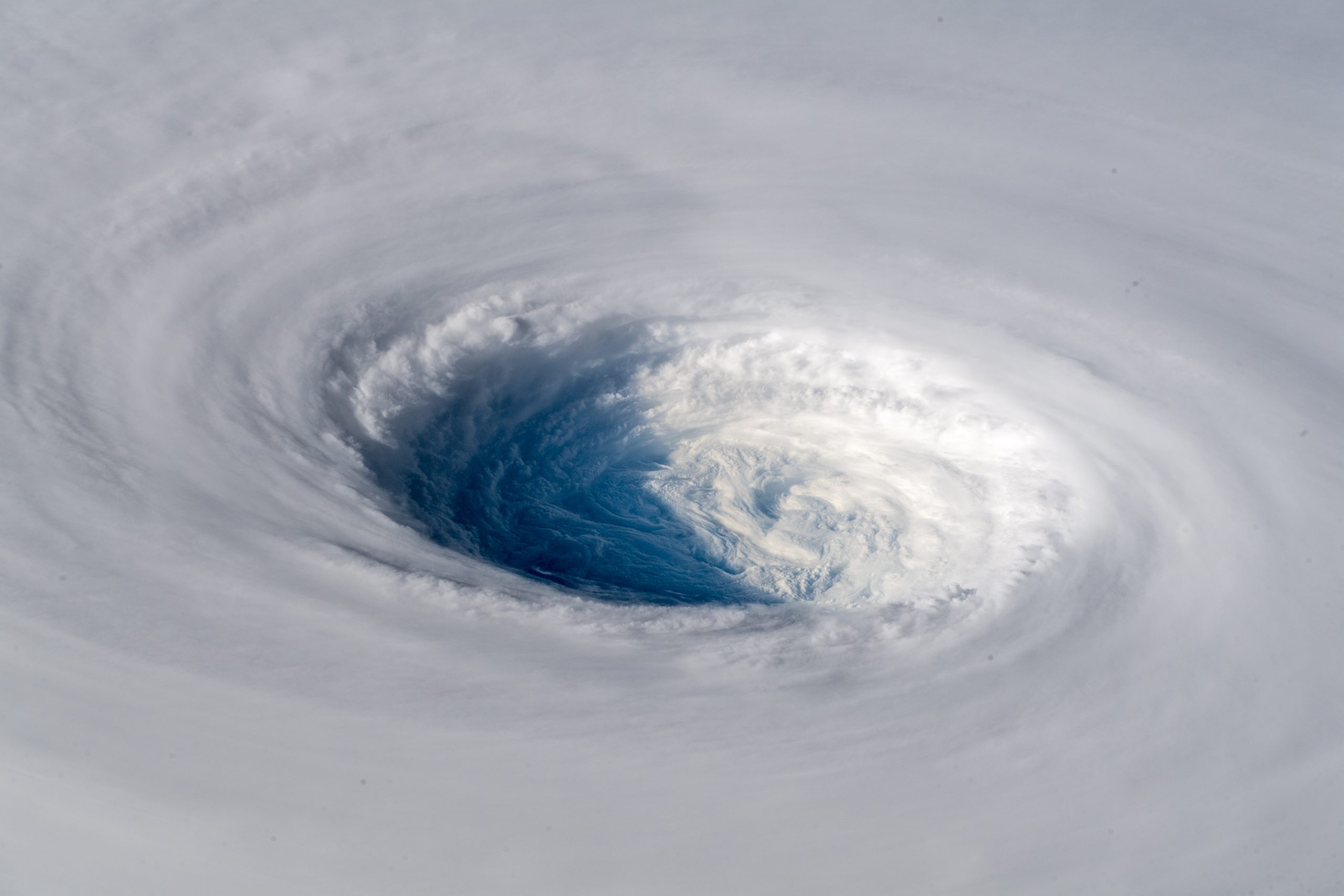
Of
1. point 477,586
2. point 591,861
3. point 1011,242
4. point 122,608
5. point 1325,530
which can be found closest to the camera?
point 591,861

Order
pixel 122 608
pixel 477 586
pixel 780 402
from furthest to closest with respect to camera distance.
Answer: pixel 780 402
pixel 477 586
pixel 122 608

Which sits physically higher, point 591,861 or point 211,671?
point 211,671

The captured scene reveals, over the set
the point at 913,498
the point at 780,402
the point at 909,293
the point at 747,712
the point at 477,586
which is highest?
the point at 909,293

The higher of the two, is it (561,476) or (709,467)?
(709,467)

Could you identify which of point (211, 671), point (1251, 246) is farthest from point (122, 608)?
point (1251, 246)

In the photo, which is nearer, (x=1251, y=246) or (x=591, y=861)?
(x=591, y=861)

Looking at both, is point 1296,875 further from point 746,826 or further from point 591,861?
point 591,861

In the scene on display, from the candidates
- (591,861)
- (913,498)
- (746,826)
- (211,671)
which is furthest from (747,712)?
(913,498)

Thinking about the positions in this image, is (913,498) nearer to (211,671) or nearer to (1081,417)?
(1081,417)

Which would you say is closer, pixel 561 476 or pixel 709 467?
pixel 561 476
